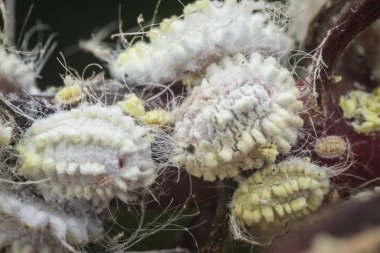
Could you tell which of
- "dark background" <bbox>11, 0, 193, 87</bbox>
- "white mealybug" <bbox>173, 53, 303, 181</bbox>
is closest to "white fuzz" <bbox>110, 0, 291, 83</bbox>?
"white mealybug" <bbox>173, 53, 303, 181</bbox>

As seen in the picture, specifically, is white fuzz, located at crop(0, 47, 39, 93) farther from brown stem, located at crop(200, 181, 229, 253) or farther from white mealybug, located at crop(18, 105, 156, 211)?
brown stem, located at crop(200, 181, 229, 253)

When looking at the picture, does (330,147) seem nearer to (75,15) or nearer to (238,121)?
(238,121)

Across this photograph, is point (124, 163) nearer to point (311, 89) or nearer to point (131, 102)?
point (131, 102)

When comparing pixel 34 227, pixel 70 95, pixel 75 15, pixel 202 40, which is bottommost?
pixel 75 15

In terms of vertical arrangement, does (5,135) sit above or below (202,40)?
below

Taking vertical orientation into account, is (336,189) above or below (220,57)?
below

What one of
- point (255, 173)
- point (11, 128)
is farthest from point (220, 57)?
point (11, 128)

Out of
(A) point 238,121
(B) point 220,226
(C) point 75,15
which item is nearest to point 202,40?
(A) point 238,121
